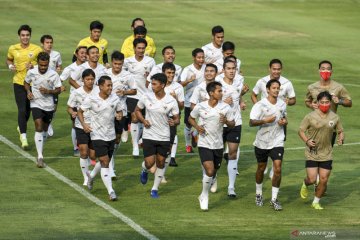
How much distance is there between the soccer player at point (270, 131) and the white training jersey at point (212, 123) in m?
0.62

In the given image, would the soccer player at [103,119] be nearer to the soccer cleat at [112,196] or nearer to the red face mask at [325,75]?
the soccer cleat at [112,196]

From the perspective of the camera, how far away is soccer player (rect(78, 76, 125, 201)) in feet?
82.1

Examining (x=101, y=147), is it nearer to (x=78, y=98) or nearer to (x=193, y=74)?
(x=78, y=98)

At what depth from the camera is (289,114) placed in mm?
34594

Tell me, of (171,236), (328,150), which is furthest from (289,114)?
(171,236)

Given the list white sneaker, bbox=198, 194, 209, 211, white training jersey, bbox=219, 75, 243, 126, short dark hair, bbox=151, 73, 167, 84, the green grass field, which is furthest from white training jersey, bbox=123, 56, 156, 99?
white sneaker, bbox=198, 194, 209, 211

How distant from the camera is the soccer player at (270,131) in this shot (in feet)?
80.5

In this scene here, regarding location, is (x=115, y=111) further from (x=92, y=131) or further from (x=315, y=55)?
(x=315, y=55)

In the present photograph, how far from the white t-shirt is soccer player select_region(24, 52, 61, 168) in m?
3.06

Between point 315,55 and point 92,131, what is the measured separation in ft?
66.6

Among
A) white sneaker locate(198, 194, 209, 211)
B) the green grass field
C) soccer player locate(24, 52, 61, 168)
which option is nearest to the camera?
the green grass field

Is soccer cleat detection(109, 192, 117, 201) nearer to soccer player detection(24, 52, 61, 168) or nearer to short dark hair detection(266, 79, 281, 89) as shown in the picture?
soccer player detection(24, 52, 61, 168)

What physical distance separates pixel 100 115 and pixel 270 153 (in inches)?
136

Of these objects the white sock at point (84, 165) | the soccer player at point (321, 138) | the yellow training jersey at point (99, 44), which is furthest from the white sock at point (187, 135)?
the soccer player at point (321, 138)
